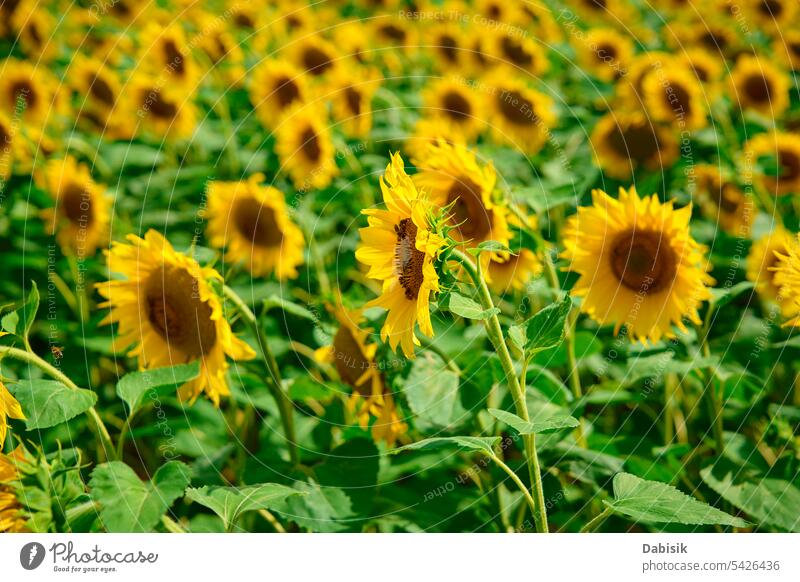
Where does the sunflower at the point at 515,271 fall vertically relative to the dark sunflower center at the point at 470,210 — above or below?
below

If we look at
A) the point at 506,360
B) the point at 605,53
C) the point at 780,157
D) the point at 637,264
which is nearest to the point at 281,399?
the point at 506,360

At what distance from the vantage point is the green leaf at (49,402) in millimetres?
615

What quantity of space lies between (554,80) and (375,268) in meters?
1.44

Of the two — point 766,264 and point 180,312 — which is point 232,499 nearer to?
point 180,312

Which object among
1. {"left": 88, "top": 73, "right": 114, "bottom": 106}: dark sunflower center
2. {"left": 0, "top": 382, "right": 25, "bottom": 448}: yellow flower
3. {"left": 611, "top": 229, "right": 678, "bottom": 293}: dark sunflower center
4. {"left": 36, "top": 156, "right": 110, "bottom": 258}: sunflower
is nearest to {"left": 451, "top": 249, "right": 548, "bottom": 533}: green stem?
{"left": 611, "top": 229, "right": 678, "bottom": 293}: dark sunflower center

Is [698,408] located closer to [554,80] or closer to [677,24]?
[554,80]

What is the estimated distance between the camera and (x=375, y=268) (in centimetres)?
63

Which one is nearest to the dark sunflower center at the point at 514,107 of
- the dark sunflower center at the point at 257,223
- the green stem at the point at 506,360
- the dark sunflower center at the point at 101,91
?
the dark sunflower center at the point at 257,223

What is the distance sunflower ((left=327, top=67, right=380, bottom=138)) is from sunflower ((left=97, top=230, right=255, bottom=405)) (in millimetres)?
766

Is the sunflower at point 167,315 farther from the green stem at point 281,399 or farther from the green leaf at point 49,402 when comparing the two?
the green leaf at point 49,402

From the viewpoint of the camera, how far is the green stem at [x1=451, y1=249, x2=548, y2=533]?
21.6 inches

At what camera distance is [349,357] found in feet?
2.73

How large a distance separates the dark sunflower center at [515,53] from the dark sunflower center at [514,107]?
0.26 m

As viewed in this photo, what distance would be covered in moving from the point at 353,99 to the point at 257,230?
1.54 feet
